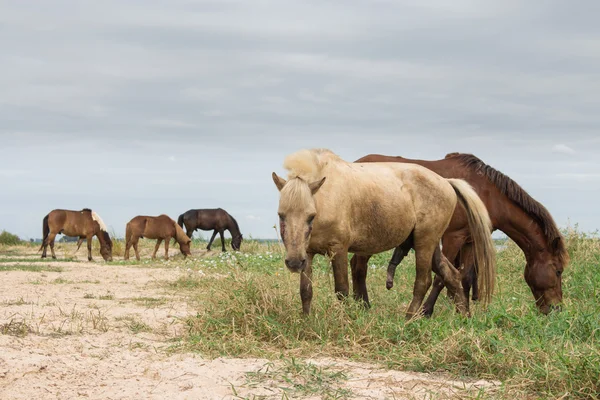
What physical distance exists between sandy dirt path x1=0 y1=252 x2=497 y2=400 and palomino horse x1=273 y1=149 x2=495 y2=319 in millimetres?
1091

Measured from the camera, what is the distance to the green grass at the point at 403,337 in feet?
14.9

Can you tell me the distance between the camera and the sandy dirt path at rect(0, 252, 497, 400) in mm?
4402

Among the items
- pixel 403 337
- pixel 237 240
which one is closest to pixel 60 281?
pixel 403 337

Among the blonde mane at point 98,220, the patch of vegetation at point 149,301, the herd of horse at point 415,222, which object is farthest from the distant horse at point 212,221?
the herd of horse at point 415,222

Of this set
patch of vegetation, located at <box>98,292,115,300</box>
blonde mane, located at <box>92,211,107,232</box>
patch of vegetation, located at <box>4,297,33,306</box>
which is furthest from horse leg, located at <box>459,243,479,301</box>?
blonde mane, located at <box>92,211,107,232</box>

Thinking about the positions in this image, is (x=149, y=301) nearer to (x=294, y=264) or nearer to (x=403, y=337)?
(x=294, y=264)

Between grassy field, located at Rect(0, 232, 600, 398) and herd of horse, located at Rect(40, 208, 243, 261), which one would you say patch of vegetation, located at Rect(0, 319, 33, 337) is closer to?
grassy field, located at Rect(0, 232, 600, 398)

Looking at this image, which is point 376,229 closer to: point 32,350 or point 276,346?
point 276,346

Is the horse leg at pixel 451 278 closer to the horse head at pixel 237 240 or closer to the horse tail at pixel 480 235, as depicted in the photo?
the horse tail at pixel 480 235

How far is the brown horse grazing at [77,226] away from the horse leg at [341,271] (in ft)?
51.1

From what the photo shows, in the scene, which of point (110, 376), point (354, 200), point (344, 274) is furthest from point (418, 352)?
point (110, 376)

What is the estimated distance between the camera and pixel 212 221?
26.1 meters

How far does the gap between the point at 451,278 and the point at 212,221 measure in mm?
19673

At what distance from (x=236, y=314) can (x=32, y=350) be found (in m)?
1.73
